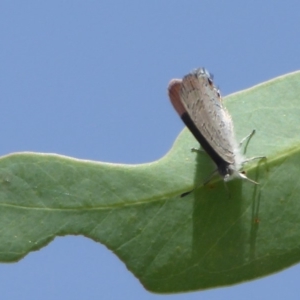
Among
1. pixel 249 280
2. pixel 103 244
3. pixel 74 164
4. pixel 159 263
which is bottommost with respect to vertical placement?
pixel 249 280

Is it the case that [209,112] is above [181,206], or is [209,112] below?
above

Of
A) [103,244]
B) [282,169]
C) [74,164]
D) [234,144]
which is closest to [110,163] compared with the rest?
[74,164]

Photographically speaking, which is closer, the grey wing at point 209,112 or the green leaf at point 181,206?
the grey wing at point 209,112

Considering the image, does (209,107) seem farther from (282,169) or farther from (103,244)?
(103,244)

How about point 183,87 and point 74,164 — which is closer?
point 183,87

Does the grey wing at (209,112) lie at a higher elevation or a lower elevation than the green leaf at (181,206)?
higher
